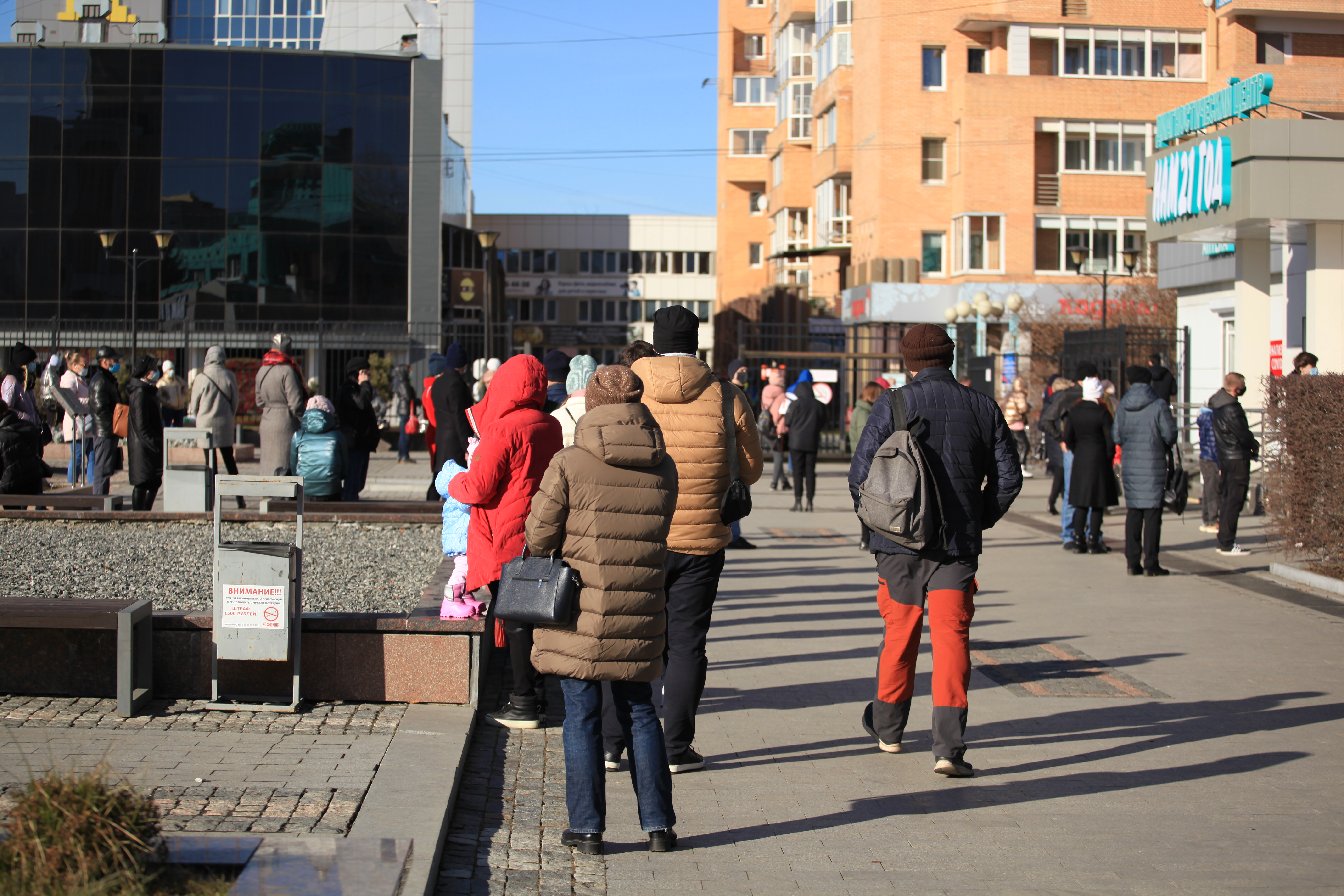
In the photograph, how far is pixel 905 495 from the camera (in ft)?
19.1

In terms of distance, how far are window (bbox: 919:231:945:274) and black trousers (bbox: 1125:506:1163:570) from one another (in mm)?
32867

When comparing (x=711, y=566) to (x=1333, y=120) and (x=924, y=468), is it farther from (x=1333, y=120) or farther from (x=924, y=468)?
(x=1333, y=120)

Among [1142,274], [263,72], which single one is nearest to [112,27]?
[263,72]

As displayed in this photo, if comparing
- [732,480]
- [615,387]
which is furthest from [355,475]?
[615,387]

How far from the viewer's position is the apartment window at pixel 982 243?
4216 cm

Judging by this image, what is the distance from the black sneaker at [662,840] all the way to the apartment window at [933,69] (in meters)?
42.9

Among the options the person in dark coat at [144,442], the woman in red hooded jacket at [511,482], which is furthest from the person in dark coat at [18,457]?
the woman in red hooded jacket at [511,482]

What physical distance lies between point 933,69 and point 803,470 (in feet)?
100

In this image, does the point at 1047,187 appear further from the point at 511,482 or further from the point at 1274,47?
the point at 511,482

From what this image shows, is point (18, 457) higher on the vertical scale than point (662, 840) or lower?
higher

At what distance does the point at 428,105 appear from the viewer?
43688mm

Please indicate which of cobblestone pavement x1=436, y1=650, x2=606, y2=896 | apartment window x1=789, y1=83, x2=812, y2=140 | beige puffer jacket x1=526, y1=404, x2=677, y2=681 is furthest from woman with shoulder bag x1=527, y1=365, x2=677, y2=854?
apartment window x1=789, y1=83, x2=812, y2=140

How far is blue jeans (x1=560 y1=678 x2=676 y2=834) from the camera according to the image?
4711 mm

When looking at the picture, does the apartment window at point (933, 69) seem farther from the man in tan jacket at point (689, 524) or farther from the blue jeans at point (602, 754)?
the blue jeans at point (602, 754)
